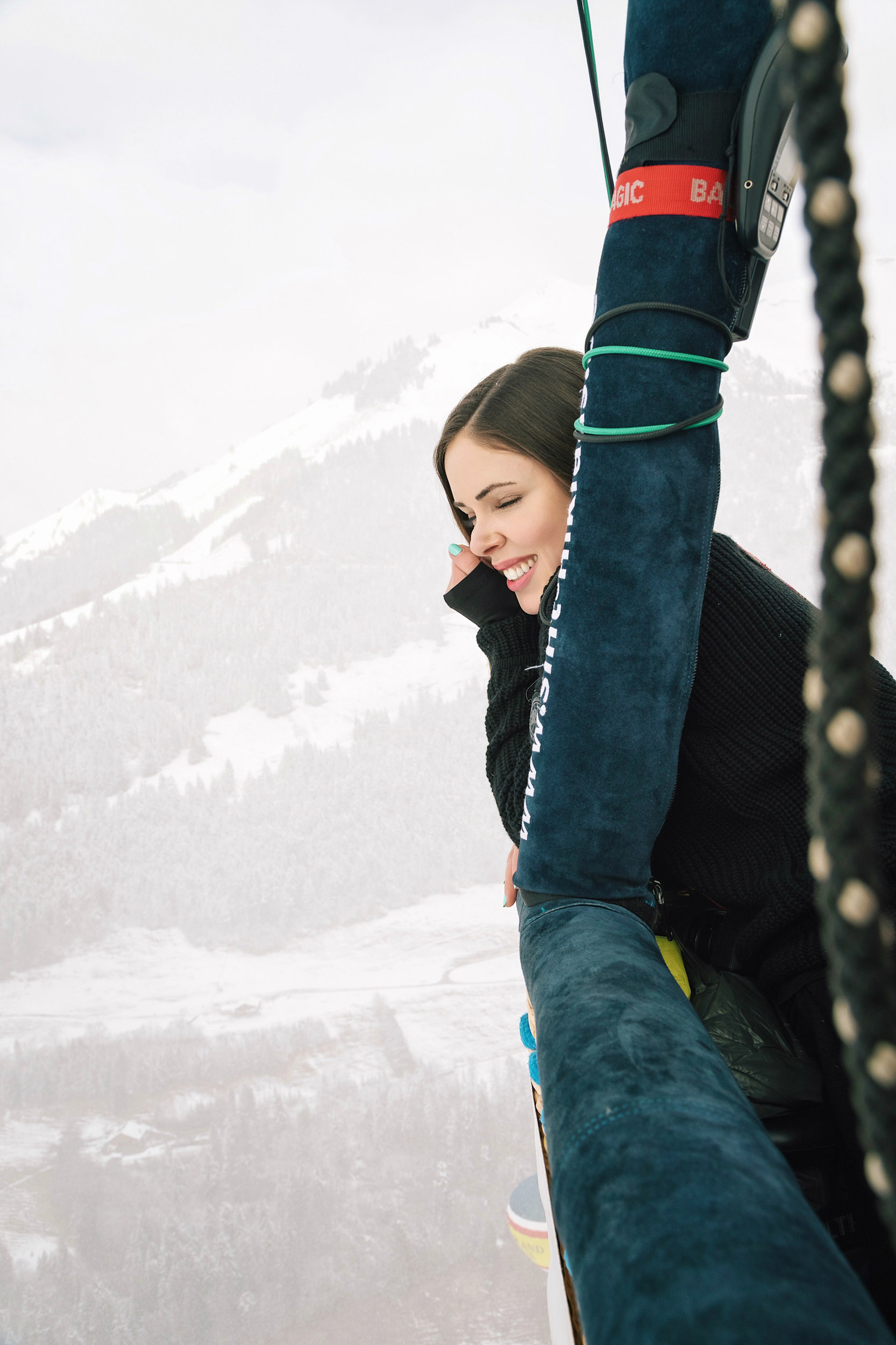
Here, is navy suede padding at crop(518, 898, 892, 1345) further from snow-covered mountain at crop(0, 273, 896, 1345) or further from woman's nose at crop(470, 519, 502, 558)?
snow-covered mountain at crop(0, 273, 896, 1345)

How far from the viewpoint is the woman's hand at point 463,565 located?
1.15 m

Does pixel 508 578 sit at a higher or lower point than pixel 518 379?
lower

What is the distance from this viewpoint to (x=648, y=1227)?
1.16 feet

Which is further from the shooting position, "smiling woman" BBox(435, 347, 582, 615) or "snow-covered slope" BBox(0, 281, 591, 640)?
"snow-covered slope" BBox(0, 281, 591, 640)

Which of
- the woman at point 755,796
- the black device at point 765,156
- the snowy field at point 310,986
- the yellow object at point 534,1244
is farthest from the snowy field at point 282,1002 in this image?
the black device at point 765,156

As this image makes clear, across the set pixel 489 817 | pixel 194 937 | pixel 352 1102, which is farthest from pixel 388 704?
pixel 352 1102

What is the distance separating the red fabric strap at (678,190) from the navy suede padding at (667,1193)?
70 cm

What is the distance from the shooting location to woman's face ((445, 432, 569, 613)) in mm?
1024

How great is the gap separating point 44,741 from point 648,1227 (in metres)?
25.9

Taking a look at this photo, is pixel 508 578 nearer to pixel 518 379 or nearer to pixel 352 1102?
pixel 518 379

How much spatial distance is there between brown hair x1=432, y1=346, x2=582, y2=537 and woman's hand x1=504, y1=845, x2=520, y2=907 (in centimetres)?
51

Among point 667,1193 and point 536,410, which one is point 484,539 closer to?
point 536,410

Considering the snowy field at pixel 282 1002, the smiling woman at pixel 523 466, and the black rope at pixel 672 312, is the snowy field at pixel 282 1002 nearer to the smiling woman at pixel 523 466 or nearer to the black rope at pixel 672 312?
the smiling woman at pixel 523 466

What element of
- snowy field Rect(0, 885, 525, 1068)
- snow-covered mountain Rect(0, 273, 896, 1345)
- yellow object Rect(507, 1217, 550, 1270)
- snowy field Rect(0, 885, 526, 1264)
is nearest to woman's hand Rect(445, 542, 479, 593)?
yellow object Rect(507, 1217, 550, 1270)
